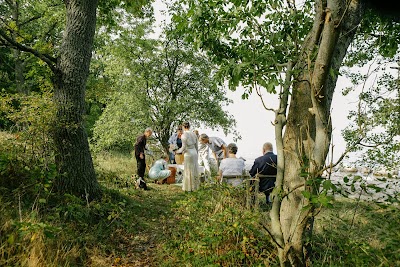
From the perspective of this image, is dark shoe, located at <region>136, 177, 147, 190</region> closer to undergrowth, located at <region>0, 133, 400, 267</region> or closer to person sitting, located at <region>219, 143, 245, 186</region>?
undergrowth, located at <region>0, 133, 400, 267</region>

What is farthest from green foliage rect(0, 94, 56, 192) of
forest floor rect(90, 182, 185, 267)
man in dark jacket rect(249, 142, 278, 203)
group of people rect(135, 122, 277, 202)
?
man in dark jacket rect(249, 142, 278, 203)

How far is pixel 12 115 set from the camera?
5383 mm

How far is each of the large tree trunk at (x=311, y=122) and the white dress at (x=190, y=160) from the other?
510 centimetres

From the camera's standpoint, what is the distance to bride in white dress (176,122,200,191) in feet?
29.2

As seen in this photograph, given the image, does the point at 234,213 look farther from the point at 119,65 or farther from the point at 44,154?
the point at 119,65

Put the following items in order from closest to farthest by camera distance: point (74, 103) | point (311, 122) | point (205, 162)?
point (311, 122), point (74, 103), point (205, 162)

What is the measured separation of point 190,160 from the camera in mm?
9211

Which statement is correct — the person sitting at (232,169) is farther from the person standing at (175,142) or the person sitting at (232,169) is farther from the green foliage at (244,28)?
the person standing at (175,142)

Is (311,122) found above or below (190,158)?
above

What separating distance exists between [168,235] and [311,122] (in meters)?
3.00

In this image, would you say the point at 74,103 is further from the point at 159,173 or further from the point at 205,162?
the point at 205,162

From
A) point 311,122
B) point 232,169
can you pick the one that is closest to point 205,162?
point 232,169

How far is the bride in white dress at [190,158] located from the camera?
890cm

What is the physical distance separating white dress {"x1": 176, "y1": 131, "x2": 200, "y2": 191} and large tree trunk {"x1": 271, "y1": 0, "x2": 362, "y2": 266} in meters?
5.10
